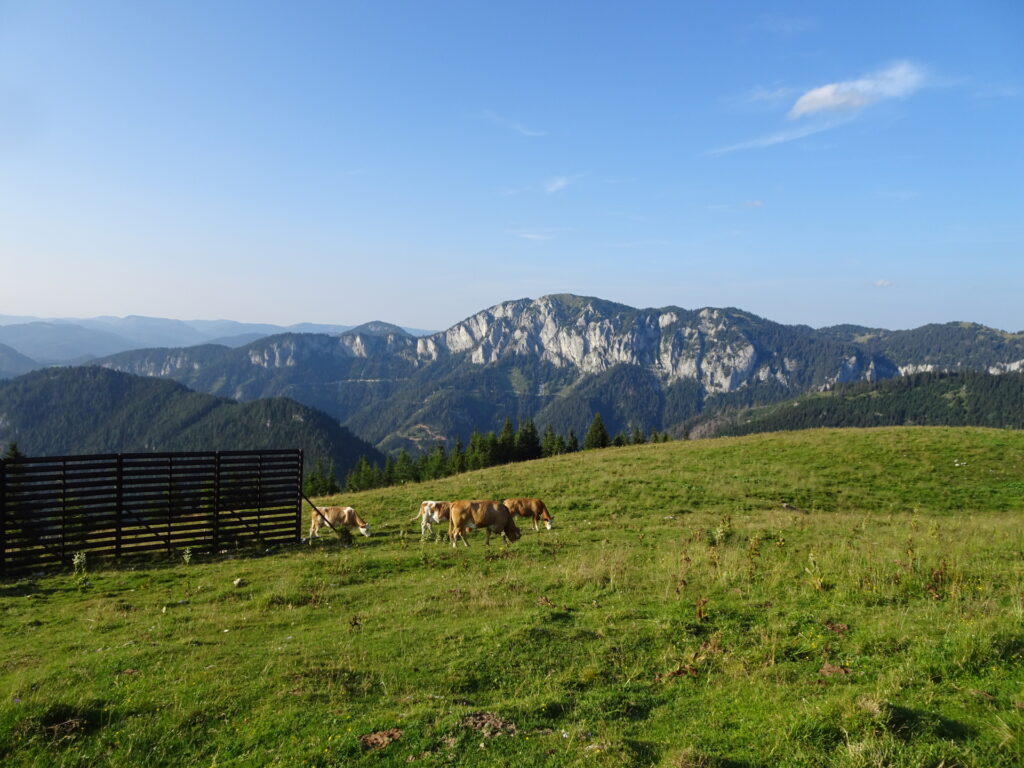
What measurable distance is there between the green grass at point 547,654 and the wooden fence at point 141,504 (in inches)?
49.1

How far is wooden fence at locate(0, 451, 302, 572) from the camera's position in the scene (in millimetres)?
16391

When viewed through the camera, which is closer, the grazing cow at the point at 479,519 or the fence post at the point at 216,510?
the grazing cow at the point at 479,519

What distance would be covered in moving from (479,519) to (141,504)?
1125 cm

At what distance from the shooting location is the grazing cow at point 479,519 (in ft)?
59.1

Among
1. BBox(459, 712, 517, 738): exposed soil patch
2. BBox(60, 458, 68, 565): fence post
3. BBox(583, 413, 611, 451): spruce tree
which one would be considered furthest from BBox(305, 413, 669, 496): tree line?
BBox(459, 712, 517, 738): exposed soil patch

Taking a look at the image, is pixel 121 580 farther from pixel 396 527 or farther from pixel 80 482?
pixel 396 527

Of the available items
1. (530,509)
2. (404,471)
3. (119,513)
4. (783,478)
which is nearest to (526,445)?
(404,471)

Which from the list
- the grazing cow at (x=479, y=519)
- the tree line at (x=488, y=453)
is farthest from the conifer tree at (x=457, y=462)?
the grazing cow at (x=479, y=519)

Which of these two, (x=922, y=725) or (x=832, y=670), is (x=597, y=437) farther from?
(x=922, y=725)

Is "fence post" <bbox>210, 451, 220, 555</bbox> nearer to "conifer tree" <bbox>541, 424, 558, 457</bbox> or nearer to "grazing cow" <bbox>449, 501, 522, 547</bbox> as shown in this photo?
"grazing cow" <bbox>449, 501, 522, 547</bbox>

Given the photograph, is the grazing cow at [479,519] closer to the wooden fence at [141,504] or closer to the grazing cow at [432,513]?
the grazing cow at [432,513]

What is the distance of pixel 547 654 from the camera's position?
867 centimetres

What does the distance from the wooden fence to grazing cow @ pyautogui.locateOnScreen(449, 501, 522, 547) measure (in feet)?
21.6

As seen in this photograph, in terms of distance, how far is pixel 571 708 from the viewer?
707 cm
